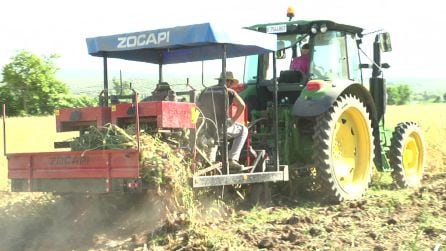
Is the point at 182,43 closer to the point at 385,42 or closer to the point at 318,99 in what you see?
the point at 318,99

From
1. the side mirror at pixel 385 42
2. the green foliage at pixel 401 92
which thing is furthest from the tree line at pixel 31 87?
the green foliage at pixel 401 92

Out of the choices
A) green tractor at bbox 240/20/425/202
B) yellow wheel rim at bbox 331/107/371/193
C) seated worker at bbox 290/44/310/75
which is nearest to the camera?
green tractor at bbox 240/20/425/202

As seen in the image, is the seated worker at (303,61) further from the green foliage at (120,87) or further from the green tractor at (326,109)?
the green foliage at (120,87)

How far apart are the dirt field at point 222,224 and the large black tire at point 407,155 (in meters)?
1.26

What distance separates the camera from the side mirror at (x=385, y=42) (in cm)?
903

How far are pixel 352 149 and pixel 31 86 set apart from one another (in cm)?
3620

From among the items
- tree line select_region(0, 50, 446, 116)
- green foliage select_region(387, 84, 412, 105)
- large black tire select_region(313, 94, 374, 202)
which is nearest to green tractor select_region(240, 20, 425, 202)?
large black tire select_region(313, 94, 374, 202)

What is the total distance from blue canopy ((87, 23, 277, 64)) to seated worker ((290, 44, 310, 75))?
0.90 metres

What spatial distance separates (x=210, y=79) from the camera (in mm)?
7051

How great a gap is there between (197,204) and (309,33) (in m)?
3.16

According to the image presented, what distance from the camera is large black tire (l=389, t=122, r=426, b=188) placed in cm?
938

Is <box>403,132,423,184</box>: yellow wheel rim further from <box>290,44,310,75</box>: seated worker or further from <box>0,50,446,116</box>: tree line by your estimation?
<box>0,50,446,116</box>: tree line

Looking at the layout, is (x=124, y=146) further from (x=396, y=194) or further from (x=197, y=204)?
(x=396, y=194)

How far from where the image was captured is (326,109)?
7.54 meters
